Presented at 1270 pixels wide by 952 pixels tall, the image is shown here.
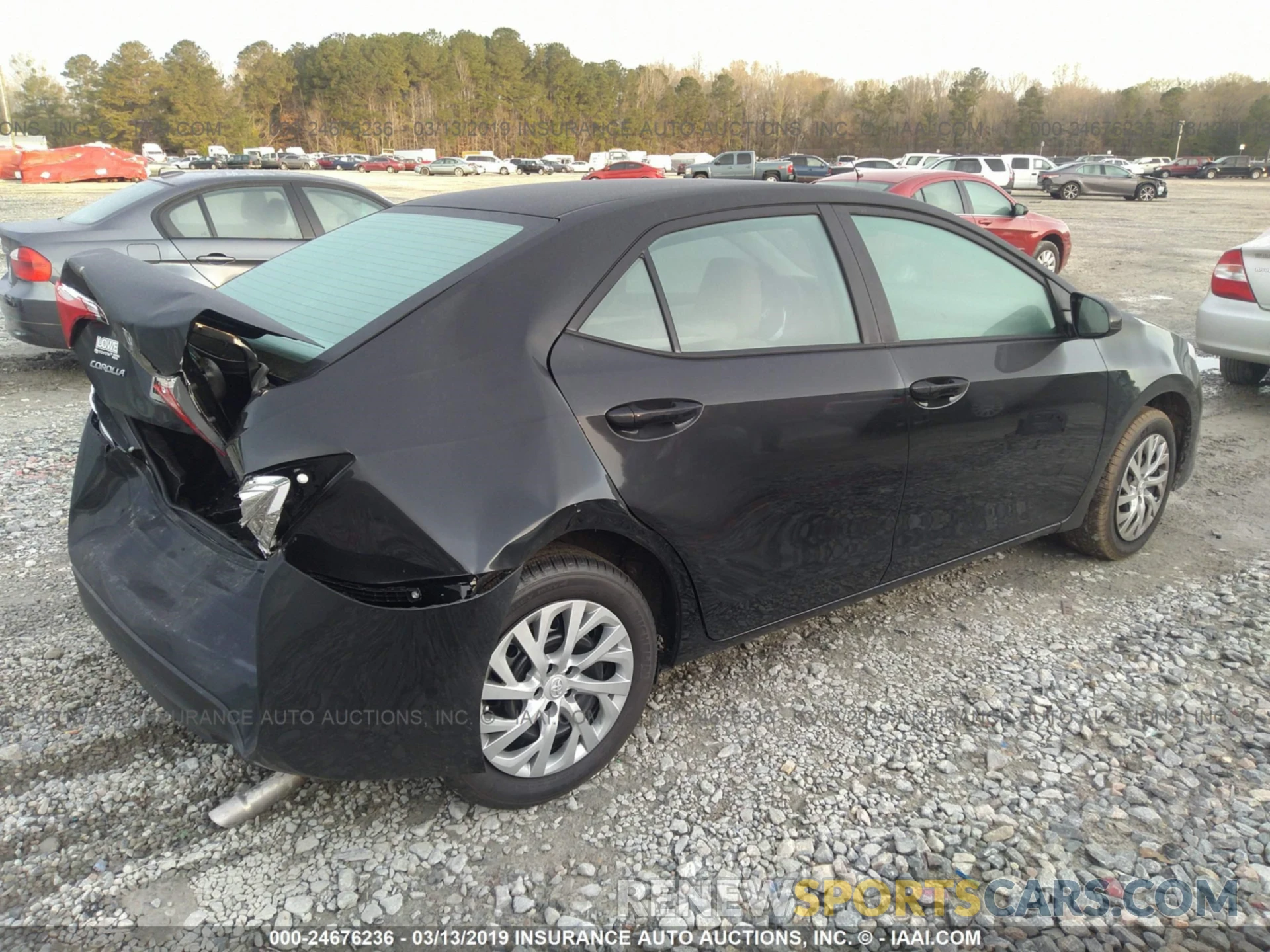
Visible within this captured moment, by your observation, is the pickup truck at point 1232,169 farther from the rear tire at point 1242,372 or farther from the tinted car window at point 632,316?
the tinted car window at point 632,316

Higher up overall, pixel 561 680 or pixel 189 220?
pixel 189 220

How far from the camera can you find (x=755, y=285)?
9.26 feet

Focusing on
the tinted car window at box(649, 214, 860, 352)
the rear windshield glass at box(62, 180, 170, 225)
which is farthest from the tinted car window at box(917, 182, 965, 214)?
the tinted car window at box(649, 214, 860, 352)

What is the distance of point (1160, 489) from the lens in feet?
13.7

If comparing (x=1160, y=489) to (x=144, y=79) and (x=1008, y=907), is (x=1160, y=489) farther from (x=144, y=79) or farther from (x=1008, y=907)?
(x=144, y=79)

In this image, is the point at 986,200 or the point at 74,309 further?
the point at 986,200

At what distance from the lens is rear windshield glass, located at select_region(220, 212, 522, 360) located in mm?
2387

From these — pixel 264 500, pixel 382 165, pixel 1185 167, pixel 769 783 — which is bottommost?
pixel 769 783

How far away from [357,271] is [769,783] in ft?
6.47

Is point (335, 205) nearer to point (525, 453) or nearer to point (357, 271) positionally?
point (357, 271)

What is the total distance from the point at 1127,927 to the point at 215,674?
2.27 metres

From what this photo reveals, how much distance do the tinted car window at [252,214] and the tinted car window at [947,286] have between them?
18.9 ft

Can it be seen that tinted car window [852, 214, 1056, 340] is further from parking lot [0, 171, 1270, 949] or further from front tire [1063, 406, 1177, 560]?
parking lot [0, 171, 1270, 949]

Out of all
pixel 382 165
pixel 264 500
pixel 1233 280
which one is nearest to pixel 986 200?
pixel 1233 280
